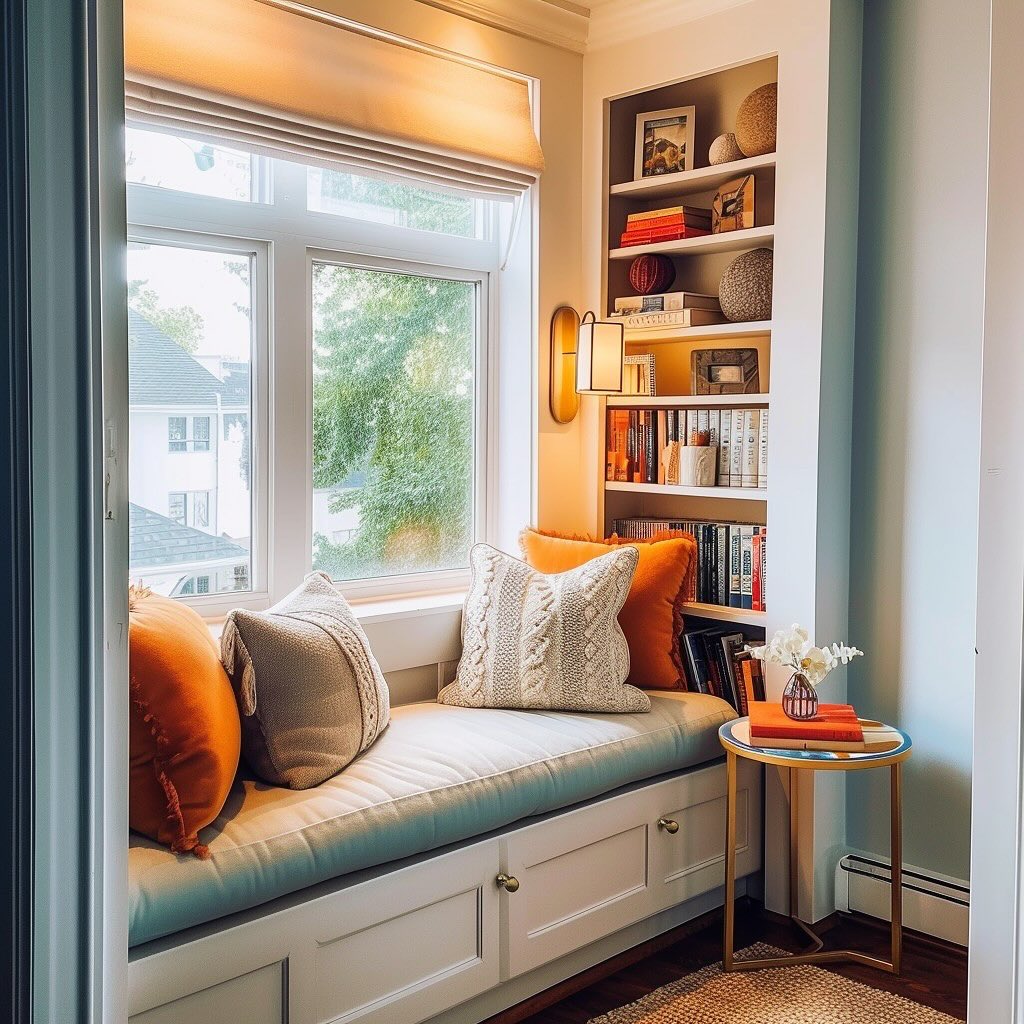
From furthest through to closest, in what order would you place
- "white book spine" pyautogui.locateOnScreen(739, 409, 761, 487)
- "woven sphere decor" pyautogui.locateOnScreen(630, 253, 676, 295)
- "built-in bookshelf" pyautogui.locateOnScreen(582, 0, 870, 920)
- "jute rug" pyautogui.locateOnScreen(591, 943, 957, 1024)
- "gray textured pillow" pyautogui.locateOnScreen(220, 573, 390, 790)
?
"woven sphere decor" pyautogui.locateOnScreen(630, 253, 676, 295), "white book spine" pyautogui.locateOnScreen(739, 409, 761, 487), "built-in bookshelf" pyautogui.locateOnScreen(582, 0, 870, 920), "jute rug" pyautogui.locateOnScreen(591, 943, 957, 1024), "gray textured pillow" pyautogui.locateOnScreen(220, 573, 390, 790)

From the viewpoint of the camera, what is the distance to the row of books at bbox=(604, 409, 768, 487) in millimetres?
3154

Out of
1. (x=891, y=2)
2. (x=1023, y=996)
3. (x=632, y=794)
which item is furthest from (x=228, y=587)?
(x=891, y=2)

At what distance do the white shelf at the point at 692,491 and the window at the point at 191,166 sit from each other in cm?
140

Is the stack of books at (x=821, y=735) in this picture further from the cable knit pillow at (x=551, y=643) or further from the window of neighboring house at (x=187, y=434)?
the window of neighboring house at (x=187, y=434)

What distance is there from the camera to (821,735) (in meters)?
2.61

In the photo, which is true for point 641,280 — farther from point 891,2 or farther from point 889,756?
point 889,756

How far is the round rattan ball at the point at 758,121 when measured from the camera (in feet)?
10.2

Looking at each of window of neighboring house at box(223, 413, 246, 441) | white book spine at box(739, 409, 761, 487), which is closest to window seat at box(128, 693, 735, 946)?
white book spine at box(739, 409, 761, 487)

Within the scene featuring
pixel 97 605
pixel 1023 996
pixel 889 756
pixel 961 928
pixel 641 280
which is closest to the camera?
pixel 97 605

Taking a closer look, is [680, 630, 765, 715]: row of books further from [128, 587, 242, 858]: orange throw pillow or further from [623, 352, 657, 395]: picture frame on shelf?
[128, 587, 242, 858]: orange throw pillow

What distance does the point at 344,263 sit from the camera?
3088 millimetres

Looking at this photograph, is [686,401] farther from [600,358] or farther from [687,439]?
[600,358]

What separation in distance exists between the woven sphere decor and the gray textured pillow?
160 centimetres

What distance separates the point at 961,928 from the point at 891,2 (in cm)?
249
